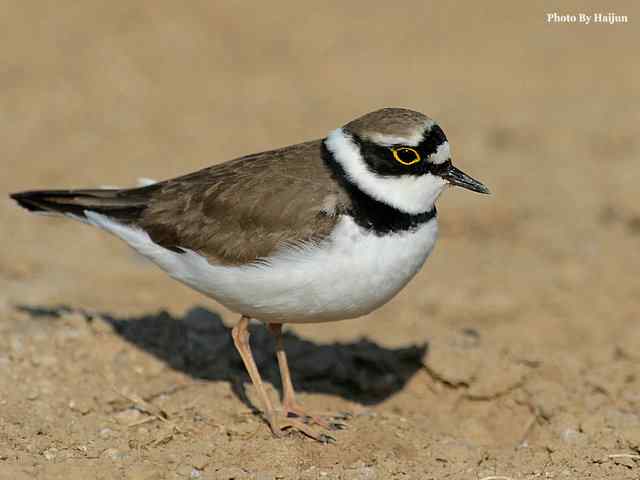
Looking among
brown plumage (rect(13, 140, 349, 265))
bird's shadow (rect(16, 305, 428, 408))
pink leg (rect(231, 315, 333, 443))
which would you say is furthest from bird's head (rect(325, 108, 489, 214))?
bird's shadow (rect(16, 305, 428, 408))

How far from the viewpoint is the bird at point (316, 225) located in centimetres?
555

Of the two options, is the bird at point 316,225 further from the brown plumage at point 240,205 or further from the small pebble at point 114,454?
the small pebble at point 114,454

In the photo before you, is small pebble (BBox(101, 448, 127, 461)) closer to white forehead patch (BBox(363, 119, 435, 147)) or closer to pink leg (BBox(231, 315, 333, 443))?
pink leg (BBox(231, 315, 333, 443))

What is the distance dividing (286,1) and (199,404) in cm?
985

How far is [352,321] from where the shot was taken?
852 cm

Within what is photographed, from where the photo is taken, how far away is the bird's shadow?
7188mm

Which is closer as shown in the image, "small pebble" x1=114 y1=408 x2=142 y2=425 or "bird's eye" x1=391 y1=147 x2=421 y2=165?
"bird's eye" x1=391 y1=147 x2=421 y2=165

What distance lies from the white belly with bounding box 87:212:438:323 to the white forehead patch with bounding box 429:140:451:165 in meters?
0.37

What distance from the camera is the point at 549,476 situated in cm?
555

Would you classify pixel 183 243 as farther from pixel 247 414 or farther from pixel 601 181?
pixel 601 181

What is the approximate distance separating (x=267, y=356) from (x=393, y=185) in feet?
7.76

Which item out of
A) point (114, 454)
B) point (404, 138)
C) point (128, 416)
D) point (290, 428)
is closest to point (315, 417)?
point (290, 428)

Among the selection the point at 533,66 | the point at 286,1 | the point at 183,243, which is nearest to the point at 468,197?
the point at 533,66

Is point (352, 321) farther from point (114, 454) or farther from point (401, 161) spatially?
point (114, 454)
